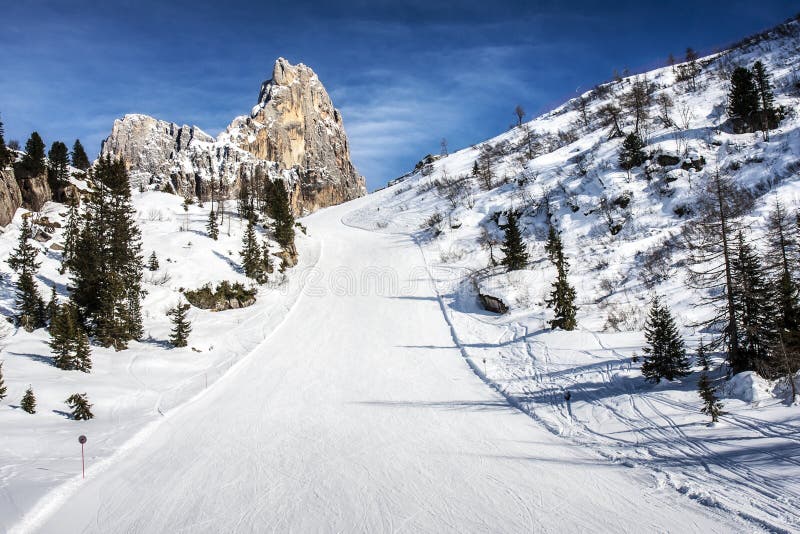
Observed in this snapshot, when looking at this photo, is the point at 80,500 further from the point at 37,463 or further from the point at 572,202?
the point at 572,202

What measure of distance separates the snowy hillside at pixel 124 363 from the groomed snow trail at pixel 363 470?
95 cm

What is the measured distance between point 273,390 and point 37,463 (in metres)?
6.73

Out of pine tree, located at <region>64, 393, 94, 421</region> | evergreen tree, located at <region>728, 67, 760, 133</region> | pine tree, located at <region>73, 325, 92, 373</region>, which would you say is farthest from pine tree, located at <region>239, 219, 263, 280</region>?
evergreen tree, located at <region>728, 67, 760, 133</region>

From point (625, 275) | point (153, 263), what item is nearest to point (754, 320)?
point (625, 275)

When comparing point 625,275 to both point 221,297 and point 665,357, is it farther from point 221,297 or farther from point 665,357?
point 221,297

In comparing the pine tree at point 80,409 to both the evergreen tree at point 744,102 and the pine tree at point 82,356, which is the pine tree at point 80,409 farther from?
the evergreen tree at point 744,102

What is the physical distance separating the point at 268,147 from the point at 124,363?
120 meters

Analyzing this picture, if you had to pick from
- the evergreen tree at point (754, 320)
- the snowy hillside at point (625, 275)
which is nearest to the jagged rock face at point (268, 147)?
the snowy hillside at point (625, 275)

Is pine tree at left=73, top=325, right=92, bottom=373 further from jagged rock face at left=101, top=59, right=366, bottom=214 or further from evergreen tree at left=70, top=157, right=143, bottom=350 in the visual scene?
jagged rock face at left=101, top=59, right=366, bottom=214

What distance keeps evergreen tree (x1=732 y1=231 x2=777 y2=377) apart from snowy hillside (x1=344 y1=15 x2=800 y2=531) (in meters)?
0.83

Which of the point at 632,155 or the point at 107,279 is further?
the point at 632,155

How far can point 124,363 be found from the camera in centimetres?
1741

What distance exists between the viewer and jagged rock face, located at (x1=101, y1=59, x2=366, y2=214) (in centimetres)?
10988

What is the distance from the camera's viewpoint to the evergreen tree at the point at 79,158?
57897 millimetres
